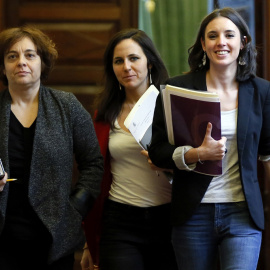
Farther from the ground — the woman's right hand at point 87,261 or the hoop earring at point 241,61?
the hoop earring at point 241,61

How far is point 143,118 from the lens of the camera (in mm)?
2418

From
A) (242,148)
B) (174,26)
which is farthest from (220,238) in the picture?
(174,26)

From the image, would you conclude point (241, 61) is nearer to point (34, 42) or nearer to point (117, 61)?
point (117, 61)

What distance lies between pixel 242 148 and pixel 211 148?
15 cm

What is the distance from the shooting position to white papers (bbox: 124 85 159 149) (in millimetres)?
2354

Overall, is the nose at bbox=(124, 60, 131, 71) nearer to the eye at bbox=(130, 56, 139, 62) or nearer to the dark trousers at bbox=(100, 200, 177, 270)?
the eye at bbox=(130, 56, 139, 62)

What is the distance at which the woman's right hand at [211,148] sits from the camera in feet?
6.89

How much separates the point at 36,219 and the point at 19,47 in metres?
0.69

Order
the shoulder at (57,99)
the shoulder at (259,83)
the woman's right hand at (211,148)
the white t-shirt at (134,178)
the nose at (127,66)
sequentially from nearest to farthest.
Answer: the woman's right hand at (211,148) → the shoulder at (259,83) → the shoulder at (57,99) → the white t-shirt at (134,178) → the nose at (127,66)

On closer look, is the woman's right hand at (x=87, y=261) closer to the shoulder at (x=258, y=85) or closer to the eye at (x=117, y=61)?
the eye at (x=117, y=61)

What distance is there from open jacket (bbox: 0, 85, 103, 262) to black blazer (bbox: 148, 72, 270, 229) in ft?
1.06

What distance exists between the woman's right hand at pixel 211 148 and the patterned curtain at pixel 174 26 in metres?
1.65

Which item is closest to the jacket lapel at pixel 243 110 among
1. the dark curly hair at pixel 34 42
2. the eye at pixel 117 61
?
the eye at pixel 117 61

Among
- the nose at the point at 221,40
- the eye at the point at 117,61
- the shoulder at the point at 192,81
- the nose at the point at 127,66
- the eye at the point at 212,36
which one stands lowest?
the shoulder at the point at 192,81
